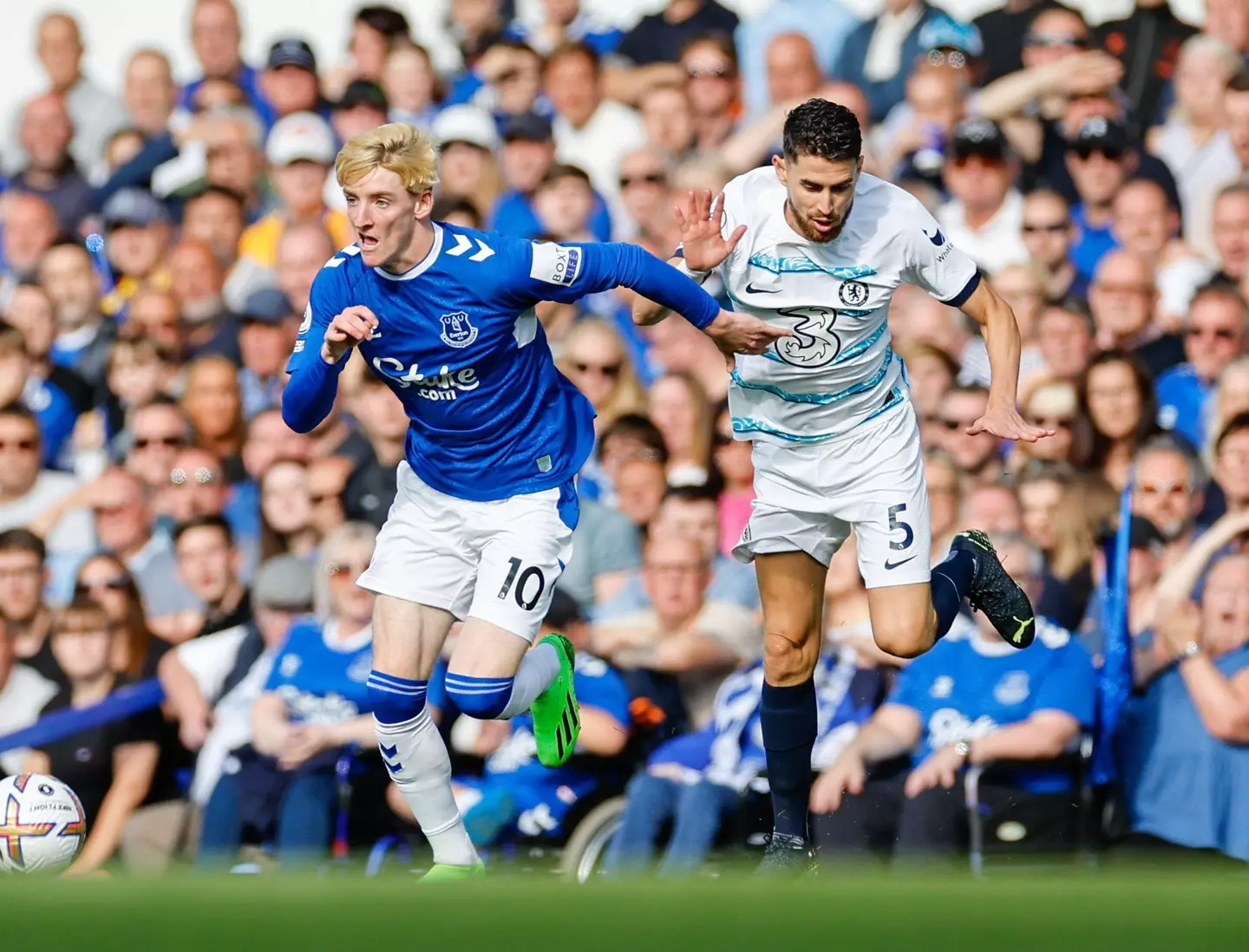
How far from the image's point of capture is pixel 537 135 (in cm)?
1120

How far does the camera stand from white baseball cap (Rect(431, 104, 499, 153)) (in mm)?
11250

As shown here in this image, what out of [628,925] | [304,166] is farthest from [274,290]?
[628,925]

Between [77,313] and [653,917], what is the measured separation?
28.3ft

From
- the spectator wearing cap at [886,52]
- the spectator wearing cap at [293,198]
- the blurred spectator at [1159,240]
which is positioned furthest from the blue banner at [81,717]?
the blurred spectator at [1159,240]

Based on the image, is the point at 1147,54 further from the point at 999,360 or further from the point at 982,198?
the point at 999,360

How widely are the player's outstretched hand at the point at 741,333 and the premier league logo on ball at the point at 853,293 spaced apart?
1.07 ft

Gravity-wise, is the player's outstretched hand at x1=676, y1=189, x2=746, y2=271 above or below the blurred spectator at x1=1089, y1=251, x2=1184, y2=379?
below

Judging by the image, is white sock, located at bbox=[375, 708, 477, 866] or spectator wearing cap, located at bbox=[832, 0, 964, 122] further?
spectator wearing cap, located at bbox=[832, 0, 964, 122]

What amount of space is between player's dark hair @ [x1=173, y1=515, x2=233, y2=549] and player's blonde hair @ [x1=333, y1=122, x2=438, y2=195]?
366cm

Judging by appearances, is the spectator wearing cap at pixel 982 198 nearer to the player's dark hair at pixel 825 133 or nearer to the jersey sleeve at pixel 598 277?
the player's dark hair at pixel 825 133

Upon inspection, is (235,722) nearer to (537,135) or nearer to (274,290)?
(274,290)

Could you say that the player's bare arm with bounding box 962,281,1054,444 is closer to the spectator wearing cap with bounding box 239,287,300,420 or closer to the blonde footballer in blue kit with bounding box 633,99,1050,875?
the blonde footballer in blue kit with bounding box 633,99,1050,875

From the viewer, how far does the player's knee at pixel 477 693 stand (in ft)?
21.5

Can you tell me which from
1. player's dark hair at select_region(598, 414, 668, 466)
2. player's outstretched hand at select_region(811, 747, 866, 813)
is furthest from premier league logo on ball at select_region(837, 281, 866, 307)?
player's dark hair at select_region(598, 414, 668, 466)
